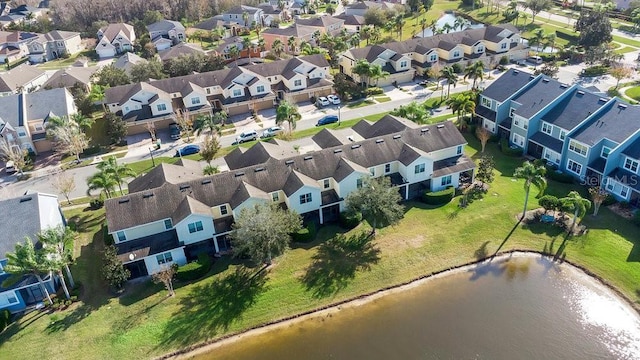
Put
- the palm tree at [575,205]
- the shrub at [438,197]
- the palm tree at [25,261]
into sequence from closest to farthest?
the palm tree at [25,261] < the palm tree at [575,205] < the shrub at [438,197]

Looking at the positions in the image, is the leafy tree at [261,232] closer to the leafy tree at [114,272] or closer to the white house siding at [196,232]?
the white house siding at [196,232]

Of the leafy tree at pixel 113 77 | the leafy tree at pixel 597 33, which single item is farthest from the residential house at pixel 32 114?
the leafy tree at pixel 597 33

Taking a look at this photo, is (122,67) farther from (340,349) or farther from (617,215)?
(617,215)

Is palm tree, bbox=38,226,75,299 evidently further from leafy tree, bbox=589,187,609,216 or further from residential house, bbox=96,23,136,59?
residential house, bbox=96,23,136,59

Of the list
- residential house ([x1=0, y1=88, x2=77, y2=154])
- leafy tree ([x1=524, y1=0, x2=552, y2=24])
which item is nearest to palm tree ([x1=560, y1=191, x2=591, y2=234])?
residential house ([x1=0, y1=88, x2=77, y2=154])

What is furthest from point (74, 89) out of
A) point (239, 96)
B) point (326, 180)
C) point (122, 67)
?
point (326, 180)
